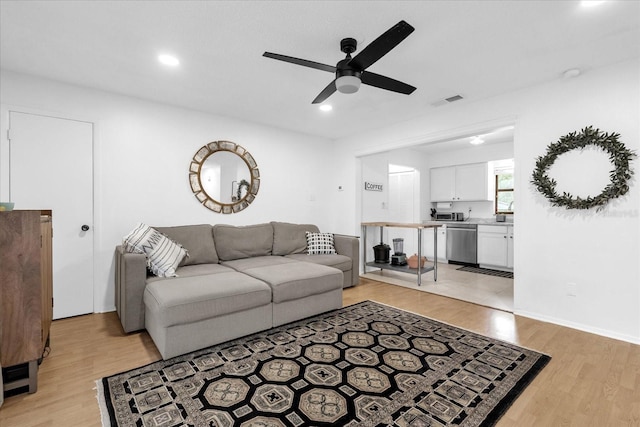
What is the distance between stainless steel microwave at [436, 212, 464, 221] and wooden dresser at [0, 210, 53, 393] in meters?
6.43

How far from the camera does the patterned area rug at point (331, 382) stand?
5.20 ft

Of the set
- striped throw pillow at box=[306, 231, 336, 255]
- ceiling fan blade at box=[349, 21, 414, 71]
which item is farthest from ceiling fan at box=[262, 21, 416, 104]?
striped throw pillow at box=[306, 231, 336, 255]

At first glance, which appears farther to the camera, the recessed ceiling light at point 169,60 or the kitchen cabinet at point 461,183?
the kitchen cabinet at point 461,183

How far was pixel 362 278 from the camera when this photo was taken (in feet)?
15.8

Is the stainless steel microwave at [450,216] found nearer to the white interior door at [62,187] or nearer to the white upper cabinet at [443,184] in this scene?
the white upper cabinet at [443,184]

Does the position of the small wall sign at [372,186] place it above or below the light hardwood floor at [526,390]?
above

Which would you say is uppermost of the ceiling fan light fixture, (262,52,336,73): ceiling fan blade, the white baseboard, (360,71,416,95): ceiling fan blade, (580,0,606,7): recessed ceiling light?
(580,0,606,7): recessed ceiling light

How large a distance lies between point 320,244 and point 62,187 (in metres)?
3.04

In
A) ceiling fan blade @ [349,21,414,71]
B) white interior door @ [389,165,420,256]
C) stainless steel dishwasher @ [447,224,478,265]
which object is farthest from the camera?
white interior door @ [389,165,420,256]

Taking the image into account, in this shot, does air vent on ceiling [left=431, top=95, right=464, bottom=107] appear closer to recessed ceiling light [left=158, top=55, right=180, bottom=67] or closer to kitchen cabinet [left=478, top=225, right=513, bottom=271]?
recessed ceiling light [left=158, top=55, right=180, bottom=67]

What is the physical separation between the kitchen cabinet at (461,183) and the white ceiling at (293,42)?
307 cm

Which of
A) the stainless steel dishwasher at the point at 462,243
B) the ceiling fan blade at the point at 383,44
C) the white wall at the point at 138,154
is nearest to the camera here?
the ceiling fan blade at the point at 383,44

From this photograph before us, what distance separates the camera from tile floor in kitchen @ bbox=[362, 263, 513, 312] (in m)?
3.63

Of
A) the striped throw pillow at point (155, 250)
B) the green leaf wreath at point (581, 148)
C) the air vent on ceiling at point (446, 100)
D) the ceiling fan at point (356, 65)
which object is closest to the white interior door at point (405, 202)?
the air vent on ceiling at point (446, 100)
